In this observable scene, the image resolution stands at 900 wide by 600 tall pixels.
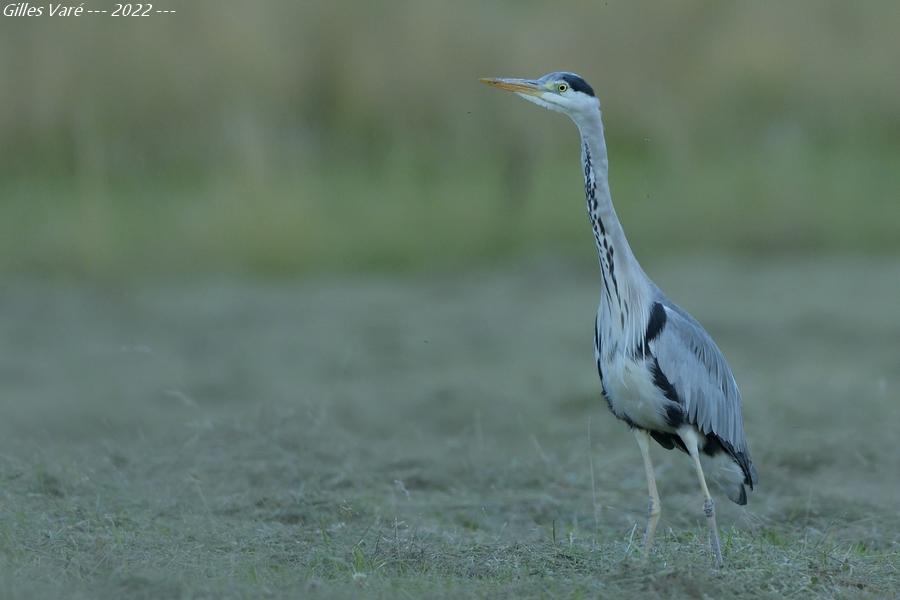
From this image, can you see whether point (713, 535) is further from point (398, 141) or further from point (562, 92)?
point (398, 141)

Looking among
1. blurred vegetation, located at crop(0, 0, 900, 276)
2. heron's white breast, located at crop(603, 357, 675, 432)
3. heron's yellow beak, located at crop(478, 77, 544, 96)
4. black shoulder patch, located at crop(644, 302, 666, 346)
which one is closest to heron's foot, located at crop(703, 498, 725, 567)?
heron's white breast, located at crop(603, 357, 675, 432)

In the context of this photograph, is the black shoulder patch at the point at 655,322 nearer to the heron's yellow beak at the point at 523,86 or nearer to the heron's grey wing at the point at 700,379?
the heron's grey wing at the point at 700,379

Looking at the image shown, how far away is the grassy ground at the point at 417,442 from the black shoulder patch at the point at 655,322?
658 millimetres

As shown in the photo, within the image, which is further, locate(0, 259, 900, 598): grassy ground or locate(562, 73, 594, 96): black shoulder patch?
locate(562, 73, 594, 96): black shoulder patch

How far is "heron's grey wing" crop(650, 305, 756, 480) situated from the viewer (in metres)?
4.94

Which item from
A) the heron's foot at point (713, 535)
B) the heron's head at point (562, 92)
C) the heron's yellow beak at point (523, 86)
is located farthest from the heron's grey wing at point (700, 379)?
the heron's yellow beak at point (523, 86)

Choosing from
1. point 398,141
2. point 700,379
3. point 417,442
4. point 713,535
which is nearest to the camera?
point 713,535

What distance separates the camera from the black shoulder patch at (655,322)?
4.90 meters

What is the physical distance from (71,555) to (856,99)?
30.4 ft

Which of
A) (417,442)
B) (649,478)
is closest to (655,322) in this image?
(649,478)

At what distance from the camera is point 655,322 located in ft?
16.2

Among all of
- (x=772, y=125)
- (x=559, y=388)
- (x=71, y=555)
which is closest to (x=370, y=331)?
(x=559, y=388)

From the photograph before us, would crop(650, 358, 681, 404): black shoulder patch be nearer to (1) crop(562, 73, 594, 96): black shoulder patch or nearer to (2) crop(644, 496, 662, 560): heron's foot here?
(2) crop(644, 496, 662, 560): heron's foot

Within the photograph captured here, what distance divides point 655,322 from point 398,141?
23.2ft
